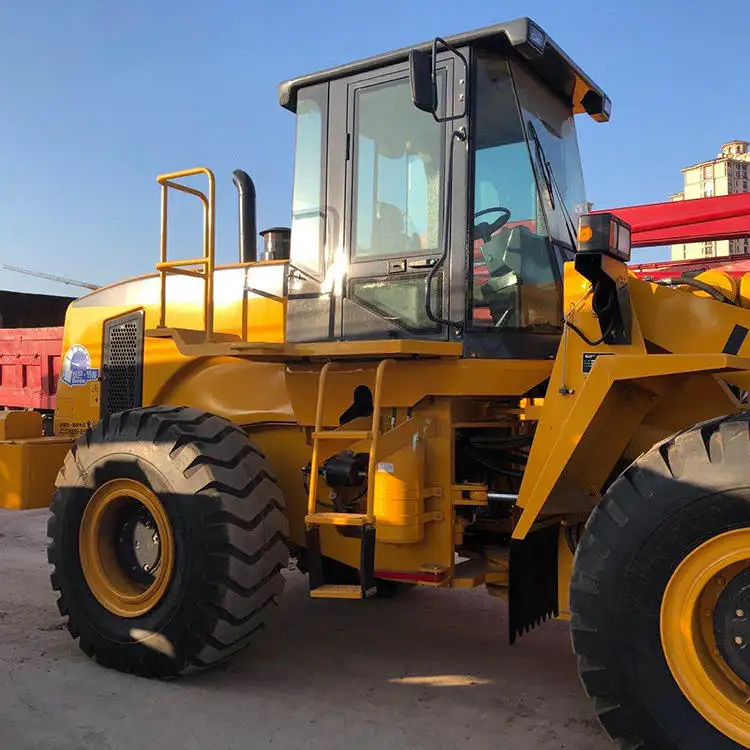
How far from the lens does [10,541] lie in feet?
24.2

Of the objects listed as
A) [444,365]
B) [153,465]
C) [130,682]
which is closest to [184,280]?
[153,465]

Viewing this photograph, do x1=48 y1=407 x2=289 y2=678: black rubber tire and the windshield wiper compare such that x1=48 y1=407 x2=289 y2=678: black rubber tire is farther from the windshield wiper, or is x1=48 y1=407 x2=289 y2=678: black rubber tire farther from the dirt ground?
the windshield wiper

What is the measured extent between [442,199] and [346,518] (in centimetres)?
160

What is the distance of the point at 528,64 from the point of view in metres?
4.02

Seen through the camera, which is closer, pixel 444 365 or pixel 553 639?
pixel 444 365

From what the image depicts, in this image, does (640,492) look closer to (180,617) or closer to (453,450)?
(453,450)

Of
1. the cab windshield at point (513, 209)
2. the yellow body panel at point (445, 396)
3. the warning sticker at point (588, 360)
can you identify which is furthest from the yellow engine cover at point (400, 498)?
the warning sticker at point (588, 360)

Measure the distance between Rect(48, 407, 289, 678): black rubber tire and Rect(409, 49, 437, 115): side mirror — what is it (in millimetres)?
1914

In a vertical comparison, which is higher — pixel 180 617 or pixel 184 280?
pixel 184 280

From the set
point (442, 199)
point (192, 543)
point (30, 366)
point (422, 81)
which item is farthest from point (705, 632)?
point (30, 366)

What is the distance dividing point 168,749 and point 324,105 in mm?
3209

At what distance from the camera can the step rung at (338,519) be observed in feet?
11.9

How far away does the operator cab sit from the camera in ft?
12.5

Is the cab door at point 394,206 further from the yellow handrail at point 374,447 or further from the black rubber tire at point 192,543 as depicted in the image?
the black rubber tire at point 192,543
